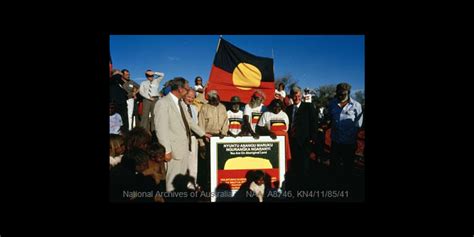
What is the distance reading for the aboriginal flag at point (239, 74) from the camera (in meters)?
5.29

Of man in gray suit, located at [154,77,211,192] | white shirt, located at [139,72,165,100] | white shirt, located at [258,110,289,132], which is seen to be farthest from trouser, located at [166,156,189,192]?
white shirt, located at [258,110,289,132]

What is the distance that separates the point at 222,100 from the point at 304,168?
1287mm

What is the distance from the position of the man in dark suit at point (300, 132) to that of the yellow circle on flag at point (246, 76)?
17.8 inches

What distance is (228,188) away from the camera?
5.32 metres

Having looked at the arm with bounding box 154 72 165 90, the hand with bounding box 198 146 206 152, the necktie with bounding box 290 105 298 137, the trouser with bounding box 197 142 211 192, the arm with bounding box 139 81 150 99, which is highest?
the arm with bounding box 154 72 165 90

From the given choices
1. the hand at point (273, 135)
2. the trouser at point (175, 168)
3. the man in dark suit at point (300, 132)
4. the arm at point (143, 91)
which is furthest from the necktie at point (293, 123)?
the arm at point (143, 91)

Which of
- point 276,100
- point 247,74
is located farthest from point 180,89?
point 276,100

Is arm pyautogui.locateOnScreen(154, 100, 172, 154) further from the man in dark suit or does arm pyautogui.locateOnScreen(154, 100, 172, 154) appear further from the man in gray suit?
the man in dark suit

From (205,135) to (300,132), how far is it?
1153 millimetres

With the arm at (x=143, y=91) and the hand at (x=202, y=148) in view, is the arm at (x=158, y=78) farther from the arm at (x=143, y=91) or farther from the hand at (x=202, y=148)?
the hand at (x=202, y=148)

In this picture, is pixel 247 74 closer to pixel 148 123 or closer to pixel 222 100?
pixel 222 100

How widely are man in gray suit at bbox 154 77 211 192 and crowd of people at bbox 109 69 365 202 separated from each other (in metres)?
0.01

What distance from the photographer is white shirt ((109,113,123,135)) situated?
5254 millimetres

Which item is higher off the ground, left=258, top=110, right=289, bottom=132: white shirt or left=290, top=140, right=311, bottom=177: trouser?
left=258, top=110, right=289, bottom=132: white shirt
